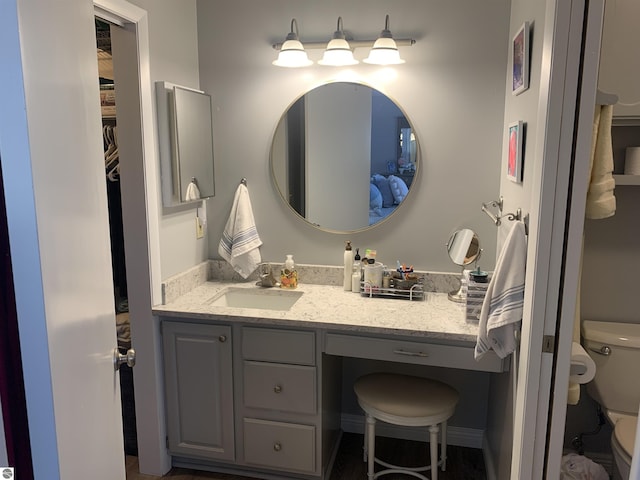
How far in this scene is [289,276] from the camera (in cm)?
263

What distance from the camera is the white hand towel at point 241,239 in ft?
8.64

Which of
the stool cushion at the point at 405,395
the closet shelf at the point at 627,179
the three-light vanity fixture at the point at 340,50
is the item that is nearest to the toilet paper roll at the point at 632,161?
the closet shelf at the point at 627,179

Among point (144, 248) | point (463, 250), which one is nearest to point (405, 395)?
point (463, 250)

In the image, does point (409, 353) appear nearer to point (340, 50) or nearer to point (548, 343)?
point (548, 343)

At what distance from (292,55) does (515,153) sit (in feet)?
3.62

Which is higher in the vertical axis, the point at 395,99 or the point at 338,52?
the point at 338,52

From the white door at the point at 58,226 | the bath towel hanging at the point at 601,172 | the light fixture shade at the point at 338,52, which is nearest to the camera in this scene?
the white door at the point at 58,226

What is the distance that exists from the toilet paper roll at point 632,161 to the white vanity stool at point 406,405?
3.86ft

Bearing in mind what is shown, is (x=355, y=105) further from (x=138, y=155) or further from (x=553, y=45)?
(x=553, y=45)

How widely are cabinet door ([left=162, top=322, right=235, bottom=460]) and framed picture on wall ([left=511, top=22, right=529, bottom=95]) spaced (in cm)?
152

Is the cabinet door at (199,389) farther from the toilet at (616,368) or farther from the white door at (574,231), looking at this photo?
the toilet at (616,368)

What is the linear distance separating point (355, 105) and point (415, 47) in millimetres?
378

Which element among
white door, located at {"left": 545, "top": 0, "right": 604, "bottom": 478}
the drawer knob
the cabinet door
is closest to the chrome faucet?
the cabinet door

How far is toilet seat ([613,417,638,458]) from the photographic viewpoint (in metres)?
1.89
